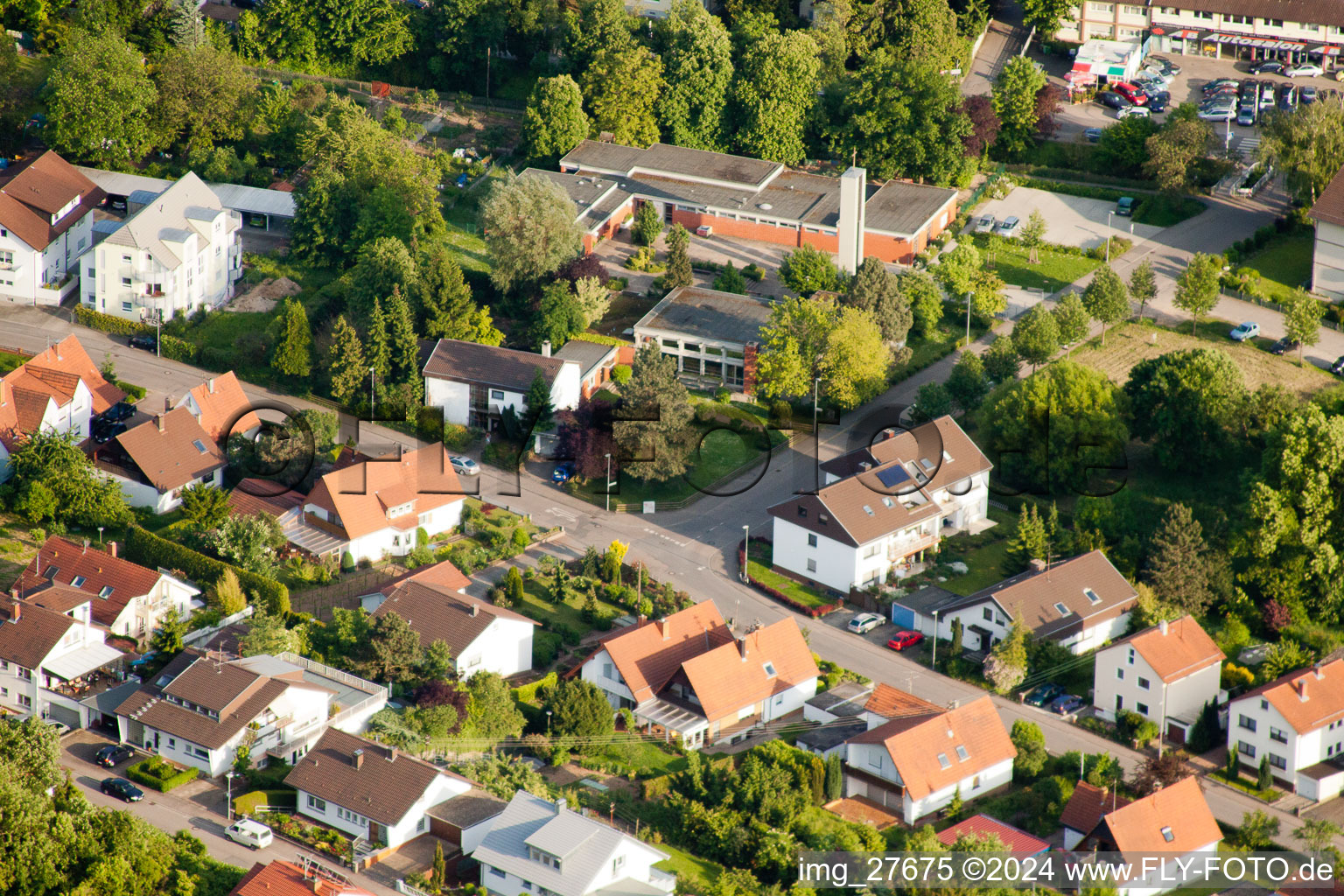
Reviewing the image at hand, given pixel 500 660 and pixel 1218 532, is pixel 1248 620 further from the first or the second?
pixel 500 660

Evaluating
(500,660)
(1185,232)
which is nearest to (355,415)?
(500,660)

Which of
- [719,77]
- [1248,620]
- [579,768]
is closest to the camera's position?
[579,768]

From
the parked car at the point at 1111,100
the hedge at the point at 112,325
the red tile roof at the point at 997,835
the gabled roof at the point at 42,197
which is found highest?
the parked car at the point at 1111,100

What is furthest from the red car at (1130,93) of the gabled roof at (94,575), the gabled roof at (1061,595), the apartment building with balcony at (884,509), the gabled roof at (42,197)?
the gabled roof at (94,575)

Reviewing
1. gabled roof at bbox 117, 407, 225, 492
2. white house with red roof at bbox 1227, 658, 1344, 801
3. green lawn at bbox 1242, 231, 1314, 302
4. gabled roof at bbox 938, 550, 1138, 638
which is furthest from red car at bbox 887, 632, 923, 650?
green lawn at bbox 1242, 231, 1314, 302

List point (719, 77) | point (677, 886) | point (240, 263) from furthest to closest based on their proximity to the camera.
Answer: point (719, 77) < point (240, 263) < point (677, 886)

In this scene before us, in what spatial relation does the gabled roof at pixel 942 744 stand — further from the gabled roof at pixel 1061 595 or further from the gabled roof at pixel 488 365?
the gabled roof at pixel 488 365
